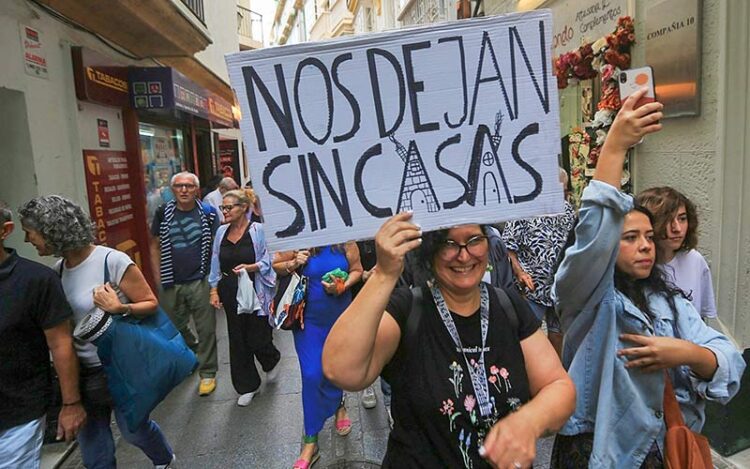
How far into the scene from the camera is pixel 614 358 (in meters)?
1.97

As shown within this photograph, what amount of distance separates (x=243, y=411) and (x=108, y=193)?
3.14m

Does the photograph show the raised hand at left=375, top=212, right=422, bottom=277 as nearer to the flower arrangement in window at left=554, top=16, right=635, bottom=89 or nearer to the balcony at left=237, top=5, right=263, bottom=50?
the flower arrangement in window at left=554, top=16, right=635, bottom=89

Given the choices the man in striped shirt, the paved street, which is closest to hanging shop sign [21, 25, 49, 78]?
the man in striped shirt

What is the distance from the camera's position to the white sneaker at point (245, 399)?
4570mm

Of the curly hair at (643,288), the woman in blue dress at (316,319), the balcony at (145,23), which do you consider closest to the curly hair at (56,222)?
the woman in blue dress at (316,319)

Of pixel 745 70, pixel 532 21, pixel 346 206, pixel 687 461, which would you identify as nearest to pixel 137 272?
pixel 346 206

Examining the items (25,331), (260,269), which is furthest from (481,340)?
(260,269)

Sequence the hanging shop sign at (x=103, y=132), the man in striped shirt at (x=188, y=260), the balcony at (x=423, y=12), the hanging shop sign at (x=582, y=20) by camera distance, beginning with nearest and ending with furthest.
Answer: the man in striped shirt at (x=188, y=260), the hanging shop sign at (x=582, y=20), the hanging shop sign at (x=103, y=132), the balcony at (x=423, y=12)

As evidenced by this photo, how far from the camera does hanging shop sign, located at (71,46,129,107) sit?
5473 millimetres

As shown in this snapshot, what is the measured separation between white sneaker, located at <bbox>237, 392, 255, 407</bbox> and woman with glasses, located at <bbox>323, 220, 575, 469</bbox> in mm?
3041

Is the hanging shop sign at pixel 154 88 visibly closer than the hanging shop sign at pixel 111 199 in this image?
No

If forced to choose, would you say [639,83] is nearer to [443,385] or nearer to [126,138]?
[443,385]

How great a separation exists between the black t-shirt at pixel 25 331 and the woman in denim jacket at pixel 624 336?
2209 millimetres

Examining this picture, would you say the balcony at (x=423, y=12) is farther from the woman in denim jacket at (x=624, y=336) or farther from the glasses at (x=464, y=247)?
the glasses at (x=464, y=247)
